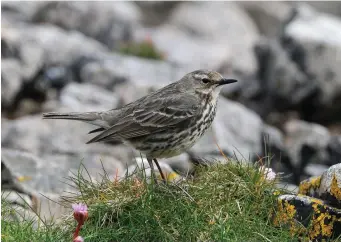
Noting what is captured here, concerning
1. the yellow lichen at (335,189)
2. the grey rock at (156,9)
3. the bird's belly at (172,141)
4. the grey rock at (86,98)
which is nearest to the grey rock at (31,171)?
the bird's belly at (172,141)

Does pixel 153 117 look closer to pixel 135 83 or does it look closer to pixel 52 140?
pixel 52 140

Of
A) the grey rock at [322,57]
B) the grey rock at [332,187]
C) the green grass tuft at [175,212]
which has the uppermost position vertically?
the grey rock at [332,187]

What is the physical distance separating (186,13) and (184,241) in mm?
19641

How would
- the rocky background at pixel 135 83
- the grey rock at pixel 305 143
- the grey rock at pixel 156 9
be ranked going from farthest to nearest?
the grey rock at pixel 156 9, the grey rock at pixel 305 143, the rocky background at pixel 135 83

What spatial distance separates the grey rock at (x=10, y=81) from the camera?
16.2 meters

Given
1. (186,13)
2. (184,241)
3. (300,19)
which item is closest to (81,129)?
(300,19)

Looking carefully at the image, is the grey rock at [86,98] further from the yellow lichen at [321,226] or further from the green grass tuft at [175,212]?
the yellow lichen at [321,226]

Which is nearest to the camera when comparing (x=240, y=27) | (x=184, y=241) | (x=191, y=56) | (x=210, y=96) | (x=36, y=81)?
(x=184, y=241)

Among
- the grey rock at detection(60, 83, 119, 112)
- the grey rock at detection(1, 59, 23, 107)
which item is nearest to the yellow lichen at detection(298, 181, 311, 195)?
A: the grey rock at detection(60, 83, 119, 112)

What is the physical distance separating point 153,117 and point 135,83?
6834 mm

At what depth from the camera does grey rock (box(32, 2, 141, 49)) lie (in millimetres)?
22453

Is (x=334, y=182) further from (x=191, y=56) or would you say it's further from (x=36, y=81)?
(x=191, y=56)

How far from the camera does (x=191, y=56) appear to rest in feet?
75.5

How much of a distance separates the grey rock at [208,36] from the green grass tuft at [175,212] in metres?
12.8
